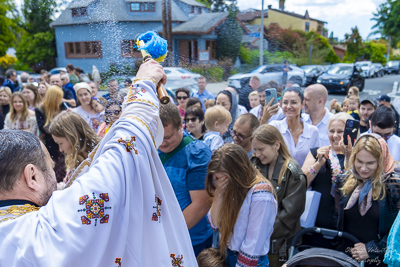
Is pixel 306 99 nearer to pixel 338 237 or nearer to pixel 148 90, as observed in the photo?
pixel 338 237

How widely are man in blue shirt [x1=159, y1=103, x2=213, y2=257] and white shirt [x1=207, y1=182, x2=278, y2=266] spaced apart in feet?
0.92

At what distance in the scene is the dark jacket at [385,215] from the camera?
2.56 meters

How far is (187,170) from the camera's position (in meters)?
2.43

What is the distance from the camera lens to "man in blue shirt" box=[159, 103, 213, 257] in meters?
2.40

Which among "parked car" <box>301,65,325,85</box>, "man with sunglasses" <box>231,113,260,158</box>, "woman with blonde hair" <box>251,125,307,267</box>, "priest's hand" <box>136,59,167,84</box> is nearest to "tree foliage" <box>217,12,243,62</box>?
"man with sunglasses" <box>231,113,260,158</box>

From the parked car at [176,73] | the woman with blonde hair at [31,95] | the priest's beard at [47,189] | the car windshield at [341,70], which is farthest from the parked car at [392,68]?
the priest's beard at [47,189]

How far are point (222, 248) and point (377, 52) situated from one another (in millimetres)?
40986

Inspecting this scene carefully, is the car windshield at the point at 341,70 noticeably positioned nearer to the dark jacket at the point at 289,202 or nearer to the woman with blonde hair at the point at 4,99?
the woman with blonde hair at the point at 4,99

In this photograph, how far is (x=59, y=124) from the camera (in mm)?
2955

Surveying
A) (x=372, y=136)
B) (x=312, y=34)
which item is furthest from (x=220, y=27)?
(x=312, y=34)

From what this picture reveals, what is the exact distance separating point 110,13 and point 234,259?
6.21ft

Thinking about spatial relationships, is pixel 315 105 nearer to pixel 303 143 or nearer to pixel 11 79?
pixel 303 143

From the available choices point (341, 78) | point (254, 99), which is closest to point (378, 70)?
point (341, 78)

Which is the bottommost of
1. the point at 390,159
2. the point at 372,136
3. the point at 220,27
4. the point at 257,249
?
the point at 257,249
